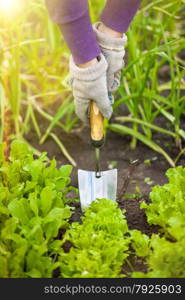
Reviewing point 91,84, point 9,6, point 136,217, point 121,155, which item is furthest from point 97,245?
point 9,6

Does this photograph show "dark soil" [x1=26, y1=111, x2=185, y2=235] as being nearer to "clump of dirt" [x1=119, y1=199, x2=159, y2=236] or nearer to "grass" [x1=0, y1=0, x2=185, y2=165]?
"grass" [x1=0, y1=0, x2=185, y2=165]

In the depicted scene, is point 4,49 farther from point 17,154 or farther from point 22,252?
point 22,252

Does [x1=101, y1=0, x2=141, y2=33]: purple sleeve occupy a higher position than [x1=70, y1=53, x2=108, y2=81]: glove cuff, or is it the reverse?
[x1=101, y1=0, x2=141, y2=33]: purple sleeve

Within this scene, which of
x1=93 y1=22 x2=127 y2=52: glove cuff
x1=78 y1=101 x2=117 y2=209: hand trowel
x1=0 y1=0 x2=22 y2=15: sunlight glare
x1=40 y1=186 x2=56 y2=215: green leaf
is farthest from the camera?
x1=0 y1=0 x2=22 y2=15: sunlight glare

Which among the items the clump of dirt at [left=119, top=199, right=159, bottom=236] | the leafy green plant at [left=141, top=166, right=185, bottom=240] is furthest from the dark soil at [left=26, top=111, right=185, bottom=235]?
the leafy green plant at [left=141, top=166, right=185, bottom=240]

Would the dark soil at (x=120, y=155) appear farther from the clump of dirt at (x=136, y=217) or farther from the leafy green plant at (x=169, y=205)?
the leafy green plant at (x=169, y=205)

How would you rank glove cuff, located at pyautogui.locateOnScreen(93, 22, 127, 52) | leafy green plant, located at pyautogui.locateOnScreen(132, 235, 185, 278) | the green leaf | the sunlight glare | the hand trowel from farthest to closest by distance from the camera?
the sunlight glare → the hand trowel → glove cuff, located at pyautogui.locateOnScreen(93, 22, 127, 52) → the green leaf → leafy green plant, located at pyautogui.locateOnScreen(132, 235, 185, 278)

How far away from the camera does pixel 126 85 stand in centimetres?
273

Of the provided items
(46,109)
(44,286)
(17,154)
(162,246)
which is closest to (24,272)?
(44,286)

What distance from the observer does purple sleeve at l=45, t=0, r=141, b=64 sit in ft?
5.24

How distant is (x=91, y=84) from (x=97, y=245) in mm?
499

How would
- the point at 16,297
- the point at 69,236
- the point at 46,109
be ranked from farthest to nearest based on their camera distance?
the point at 46,109, the point at 69,236, the point at 16,297

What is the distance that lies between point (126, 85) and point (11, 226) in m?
1.28

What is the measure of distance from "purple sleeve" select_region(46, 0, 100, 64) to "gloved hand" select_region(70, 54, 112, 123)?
35 mm
